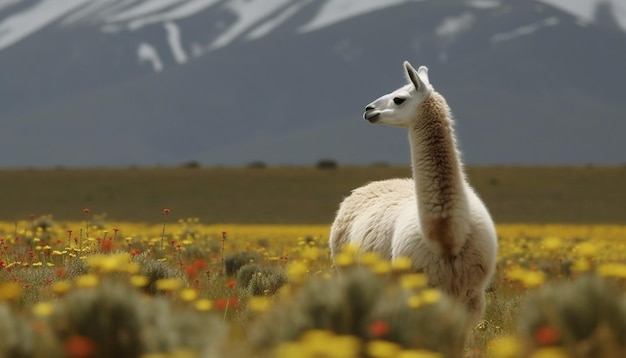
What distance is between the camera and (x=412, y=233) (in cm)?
696

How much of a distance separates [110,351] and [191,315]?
32cm

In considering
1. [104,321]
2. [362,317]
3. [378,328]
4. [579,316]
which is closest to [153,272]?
[362,317]

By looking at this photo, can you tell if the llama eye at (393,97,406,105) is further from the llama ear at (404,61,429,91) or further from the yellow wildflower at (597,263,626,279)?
the yellow wildflower at (597,263,626,279)

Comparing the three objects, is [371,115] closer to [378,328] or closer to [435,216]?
[435,216]

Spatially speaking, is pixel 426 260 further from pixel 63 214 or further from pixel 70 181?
pixel 70 181

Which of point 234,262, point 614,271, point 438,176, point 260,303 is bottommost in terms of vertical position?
point 234,262

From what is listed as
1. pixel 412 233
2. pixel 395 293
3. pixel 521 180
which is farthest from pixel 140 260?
pixel 521 180

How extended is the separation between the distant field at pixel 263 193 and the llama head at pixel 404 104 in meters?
33.4

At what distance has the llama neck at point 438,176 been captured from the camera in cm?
669

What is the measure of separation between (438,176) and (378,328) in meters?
3.58

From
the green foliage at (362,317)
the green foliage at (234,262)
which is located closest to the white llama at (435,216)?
the green foliage at (362,317)

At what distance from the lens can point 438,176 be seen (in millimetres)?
6977

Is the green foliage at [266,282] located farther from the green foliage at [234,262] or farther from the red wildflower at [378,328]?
the red wildflower at [378,328]

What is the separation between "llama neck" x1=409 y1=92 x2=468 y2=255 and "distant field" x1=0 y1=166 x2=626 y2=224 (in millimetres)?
33733
